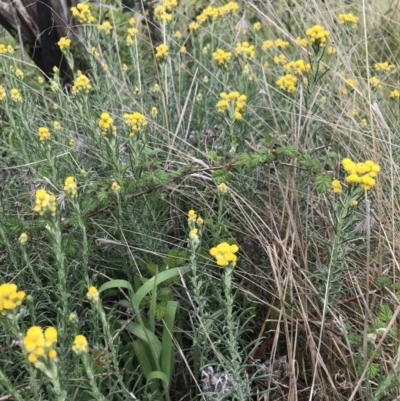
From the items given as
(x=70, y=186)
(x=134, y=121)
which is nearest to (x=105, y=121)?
(x=134, y=121)

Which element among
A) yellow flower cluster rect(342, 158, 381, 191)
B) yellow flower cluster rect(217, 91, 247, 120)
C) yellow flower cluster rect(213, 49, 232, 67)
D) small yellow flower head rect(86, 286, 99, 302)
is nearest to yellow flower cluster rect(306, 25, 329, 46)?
yellow flower cluster rect(217, 91, 247, 120)

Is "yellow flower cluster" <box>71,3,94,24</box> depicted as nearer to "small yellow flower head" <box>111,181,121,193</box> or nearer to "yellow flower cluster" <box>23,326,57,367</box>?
"small yellow flower head" <box>111,181,121,193</box>

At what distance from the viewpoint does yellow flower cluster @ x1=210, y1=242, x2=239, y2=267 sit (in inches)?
42.8

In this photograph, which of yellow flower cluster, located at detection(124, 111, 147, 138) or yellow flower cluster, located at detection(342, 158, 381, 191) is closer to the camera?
yellow flower cluster, located at detection(342, 158, 381, 191)

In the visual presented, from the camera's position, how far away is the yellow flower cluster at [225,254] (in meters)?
1.09

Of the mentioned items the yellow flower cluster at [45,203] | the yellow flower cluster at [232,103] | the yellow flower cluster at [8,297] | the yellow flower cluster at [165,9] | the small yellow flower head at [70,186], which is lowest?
the yellow flower cluster at [232,103]

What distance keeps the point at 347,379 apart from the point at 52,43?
8.61 ft

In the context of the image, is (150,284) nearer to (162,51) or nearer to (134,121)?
(134,121)

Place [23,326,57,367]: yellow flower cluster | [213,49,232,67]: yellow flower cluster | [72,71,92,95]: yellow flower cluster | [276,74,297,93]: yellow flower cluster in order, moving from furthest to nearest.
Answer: [213,49,232,67]: yellow flower cluster
[276,74,297,93]: yellow flower cluster
[72,71,92,95]: yellow flower cluster
[23,326,57,367]: yellow flower cluster

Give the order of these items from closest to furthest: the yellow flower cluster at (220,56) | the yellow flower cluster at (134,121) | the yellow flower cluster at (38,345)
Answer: the yellow flower cluster at (38,345) → the yellow flower cluster at (134,121) → the yellow flower cluster at (220,56)

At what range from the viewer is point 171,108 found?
2.45 m

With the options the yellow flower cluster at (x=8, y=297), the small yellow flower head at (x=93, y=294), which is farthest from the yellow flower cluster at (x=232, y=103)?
the yellow flower cluster at (x=8, y=297)

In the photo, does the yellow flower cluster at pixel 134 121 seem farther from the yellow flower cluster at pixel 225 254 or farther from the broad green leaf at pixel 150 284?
the yellow flower cluster at pixel 225 254

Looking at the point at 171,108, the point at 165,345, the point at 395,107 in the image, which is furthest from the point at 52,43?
the point at 165,345
